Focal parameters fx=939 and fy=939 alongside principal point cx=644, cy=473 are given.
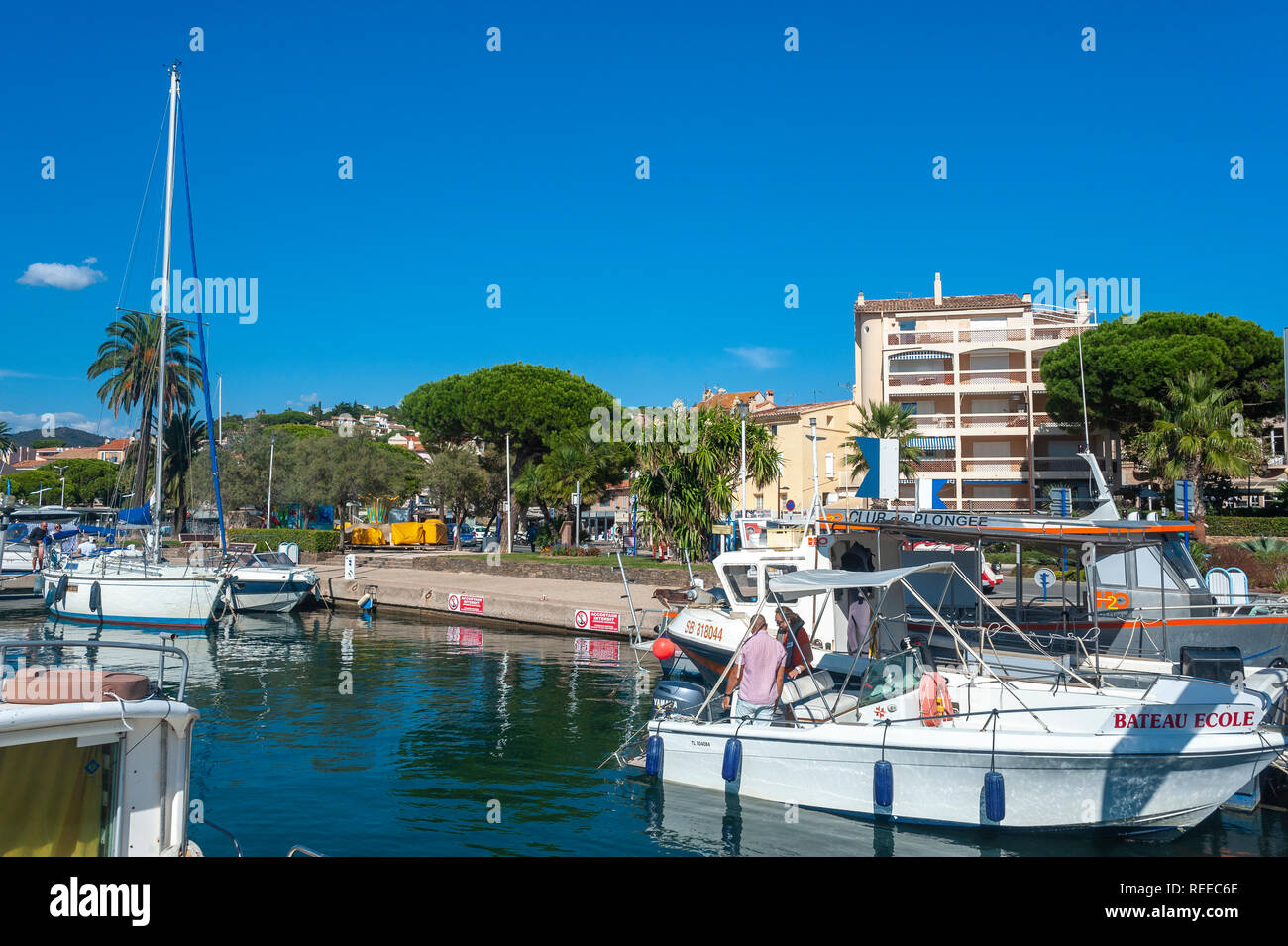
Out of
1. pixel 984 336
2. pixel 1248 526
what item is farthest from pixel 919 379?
pixel 1248 526

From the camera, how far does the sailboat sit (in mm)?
28453

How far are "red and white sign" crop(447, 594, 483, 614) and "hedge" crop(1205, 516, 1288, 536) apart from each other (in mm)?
27189

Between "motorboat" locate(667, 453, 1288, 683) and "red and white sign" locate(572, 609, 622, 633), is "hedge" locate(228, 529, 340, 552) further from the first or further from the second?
"motorboat" locate(667, 453, 1288, 683)

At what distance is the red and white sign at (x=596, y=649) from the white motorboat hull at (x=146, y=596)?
11712 millimetres

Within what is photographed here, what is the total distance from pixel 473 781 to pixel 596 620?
14.7 metres

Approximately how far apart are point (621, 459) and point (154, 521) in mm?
22687

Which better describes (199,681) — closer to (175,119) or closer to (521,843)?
(521,843)

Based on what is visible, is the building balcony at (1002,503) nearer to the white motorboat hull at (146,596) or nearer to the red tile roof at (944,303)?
the red tile roof at (944,303)

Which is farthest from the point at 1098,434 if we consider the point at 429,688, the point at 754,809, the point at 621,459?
the point at 754,809

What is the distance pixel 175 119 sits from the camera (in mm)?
32875

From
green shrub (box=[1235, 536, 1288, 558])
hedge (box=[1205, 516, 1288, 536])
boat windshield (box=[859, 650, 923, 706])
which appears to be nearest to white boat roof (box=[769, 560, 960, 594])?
boat windshield (box=[859, 650, 923, 706])

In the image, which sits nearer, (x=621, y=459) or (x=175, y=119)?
(x=175, y=119)

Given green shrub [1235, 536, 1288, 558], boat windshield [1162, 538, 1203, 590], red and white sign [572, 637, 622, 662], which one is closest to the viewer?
boat windshield [1162, 538, 1203, 590]
